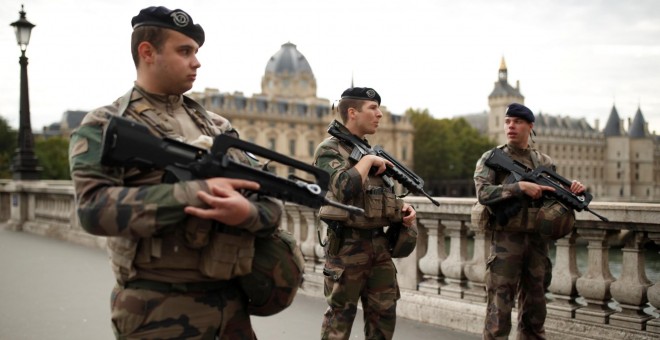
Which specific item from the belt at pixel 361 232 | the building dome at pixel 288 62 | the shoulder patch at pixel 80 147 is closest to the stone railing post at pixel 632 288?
the belt at pixel 361 232

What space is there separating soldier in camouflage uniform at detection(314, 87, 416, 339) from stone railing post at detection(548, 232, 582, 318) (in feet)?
6.58

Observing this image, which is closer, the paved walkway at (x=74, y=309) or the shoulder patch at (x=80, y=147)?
the shoulder patch at (x=80, y=147)

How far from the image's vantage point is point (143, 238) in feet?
8.32

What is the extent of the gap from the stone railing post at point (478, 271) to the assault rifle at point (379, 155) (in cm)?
182

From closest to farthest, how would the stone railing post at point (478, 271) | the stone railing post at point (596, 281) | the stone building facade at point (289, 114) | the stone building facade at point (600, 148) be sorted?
the stone railing post at point (596, 281) → the stone railing post at point (478, 271) → the stone building facade at point (289, 114) → the stone building facade at point (600, 148)

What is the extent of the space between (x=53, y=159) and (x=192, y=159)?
64.4 m

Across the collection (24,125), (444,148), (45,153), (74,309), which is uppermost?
(444,148)

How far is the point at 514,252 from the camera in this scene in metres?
4.93

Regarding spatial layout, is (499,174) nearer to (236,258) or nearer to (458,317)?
(458,317)

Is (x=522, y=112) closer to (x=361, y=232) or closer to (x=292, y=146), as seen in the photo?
(x=361, y=232)

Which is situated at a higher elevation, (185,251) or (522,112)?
(522,112)

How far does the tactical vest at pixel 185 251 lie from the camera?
8.25ft

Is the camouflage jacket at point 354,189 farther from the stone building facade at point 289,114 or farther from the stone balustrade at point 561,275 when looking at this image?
the stone building facade at point 289,114

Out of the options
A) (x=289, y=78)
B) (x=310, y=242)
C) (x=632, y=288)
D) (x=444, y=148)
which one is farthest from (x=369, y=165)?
(x=289, y=78)
